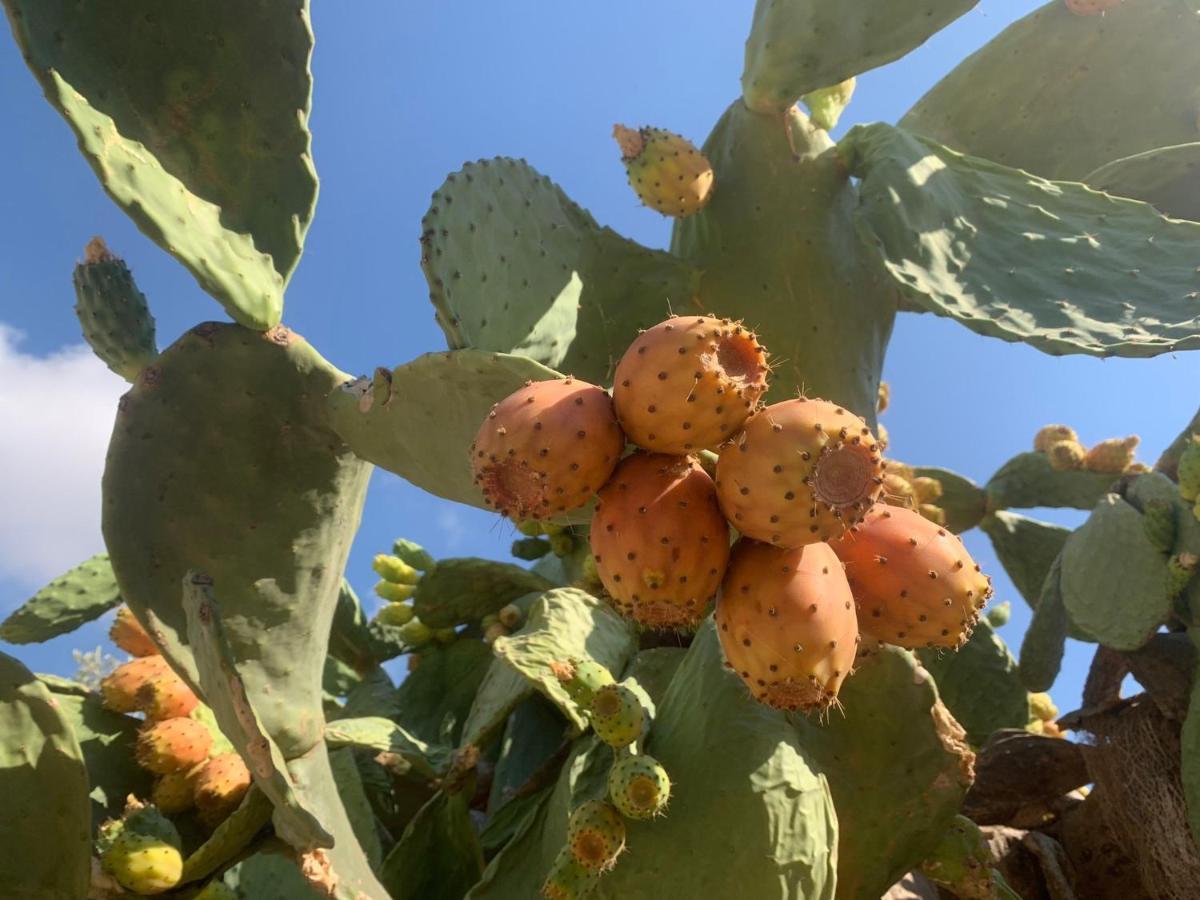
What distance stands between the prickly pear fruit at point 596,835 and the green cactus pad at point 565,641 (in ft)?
0.80

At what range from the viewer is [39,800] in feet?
5.12

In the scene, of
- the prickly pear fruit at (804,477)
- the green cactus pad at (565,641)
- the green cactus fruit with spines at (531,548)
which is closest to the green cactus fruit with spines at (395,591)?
the green cactus fruit with spines at (531,548)

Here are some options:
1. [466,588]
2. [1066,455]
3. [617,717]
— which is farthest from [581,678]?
[1066,455]

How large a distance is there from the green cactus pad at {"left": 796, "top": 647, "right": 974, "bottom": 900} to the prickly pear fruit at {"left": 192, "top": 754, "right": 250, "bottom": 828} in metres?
1.07

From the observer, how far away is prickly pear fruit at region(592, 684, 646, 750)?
4.87 feet

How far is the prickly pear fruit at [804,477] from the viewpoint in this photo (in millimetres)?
940

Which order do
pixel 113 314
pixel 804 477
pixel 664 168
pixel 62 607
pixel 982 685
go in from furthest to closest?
pixel 982 685, pixel 62 607, pixel 664 168, pixel 113 314, pixel 804 477

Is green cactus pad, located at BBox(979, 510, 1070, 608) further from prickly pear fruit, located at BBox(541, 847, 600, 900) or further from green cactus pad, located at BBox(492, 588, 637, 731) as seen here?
prickly pear fruit, located at BBox(541, 847, 600, 900)

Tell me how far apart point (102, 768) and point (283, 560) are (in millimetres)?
623

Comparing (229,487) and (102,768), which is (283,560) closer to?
(229,487)

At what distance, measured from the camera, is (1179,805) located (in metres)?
2.32

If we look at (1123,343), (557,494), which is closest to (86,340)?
(557,494)

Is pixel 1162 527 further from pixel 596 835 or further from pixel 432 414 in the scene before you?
pixel 432 414

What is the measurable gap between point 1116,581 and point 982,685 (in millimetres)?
474
